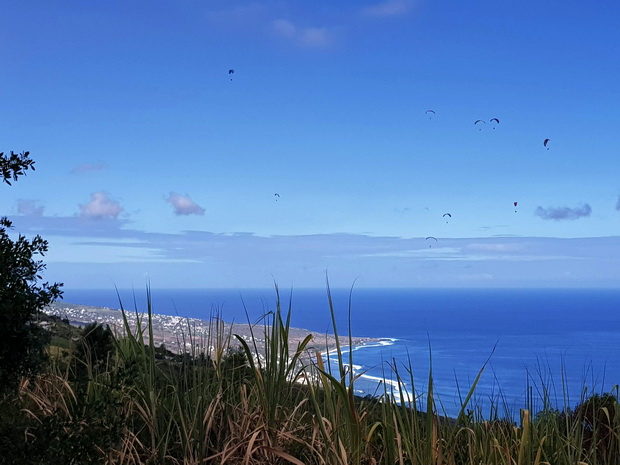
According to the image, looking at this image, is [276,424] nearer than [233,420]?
Yes

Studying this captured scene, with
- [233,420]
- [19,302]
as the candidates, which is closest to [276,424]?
[233,420]

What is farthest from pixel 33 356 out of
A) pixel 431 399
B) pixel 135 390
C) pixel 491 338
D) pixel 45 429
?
pixel 491 338

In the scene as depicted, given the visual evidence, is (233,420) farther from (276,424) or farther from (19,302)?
(19,302)
